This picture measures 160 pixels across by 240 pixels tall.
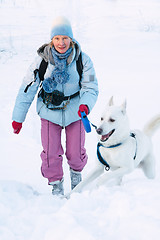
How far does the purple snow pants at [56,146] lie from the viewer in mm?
2443

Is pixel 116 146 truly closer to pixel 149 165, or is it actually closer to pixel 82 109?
pixel 82 109

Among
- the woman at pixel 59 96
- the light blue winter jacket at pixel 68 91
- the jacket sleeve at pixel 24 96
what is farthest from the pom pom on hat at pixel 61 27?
the jacket sleeve at pixel 24 96

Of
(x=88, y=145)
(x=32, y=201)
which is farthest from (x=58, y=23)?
(x=88, y=145)

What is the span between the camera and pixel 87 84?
2342 millimetres

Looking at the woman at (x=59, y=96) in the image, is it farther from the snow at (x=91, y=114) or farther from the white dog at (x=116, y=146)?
the snow at (x=91, y=114)

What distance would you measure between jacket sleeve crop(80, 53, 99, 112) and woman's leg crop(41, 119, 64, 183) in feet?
1.30

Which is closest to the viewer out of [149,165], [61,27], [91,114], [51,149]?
[61,27]

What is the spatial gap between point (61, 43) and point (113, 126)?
0.84 m

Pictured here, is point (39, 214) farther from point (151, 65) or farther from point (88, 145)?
point (151, 65)

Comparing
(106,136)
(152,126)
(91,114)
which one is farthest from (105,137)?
(91,114)

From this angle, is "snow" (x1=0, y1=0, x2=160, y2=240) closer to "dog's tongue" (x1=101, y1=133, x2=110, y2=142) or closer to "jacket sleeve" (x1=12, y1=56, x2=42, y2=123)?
"dog's tongue" (x1=101, y1=133, x2=110, y2=142)

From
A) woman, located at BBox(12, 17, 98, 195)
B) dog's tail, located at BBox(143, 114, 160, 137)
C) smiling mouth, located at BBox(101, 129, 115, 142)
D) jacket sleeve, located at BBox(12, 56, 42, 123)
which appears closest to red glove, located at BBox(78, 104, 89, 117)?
woman, located at BBox(12, 17, 98, 195)

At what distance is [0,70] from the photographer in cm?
707

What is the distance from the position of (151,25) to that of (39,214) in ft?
30.0
